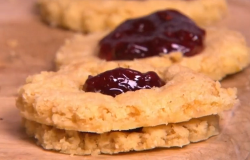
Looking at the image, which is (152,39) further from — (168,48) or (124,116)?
(124,116)

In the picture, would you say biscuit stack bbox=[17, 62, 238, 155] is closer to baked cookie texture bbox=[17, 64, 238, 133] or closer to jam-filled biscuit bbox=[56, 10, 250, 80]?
baked cookie texture bbox=[17, 64, 238, 133]

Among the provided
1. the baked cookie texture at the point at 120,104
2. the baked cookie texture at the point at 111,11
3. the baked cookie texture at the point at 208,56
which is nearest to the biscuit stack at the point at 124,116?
the baked cookie texture at the point at 120,104

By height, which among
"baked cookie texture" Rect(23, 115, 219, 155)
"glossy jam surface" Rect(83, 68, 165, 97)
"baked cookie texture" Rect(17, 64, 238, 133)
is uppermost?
"glossy jam surface" Rect(83, 68, 165, 97)

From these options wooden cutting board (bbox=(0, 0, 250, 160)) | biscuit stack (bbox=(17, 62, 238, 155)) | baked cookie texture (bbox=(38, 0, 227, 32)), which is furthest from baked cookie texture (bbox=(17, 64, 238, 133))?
baked cookie texture (bbox=(38, 0, 227, 32))

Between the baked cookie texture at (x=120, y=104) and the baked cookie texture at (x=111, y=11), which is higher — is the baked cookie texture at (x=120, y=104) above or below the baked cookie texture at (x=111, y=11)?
below

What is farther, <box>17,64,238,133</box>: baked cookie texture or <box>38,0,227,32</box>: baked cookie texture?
<box>38,0,227,32</box>: baked cookie texture

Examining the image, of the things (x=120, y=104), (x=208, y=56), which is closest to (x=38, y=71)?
(x=208, y=56)

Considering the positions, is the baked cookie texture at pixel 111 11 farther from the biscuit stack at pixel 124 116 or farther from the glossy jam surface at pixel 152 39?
the biscuit stack at pixel 124 116
